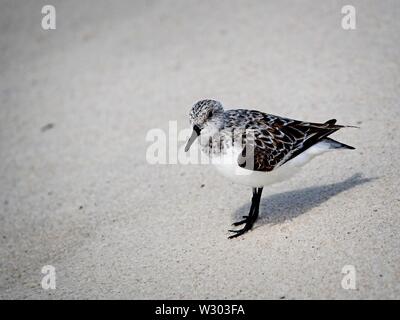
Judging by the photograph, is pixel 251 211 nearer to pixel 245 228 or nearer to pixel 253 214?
pixel 253 214

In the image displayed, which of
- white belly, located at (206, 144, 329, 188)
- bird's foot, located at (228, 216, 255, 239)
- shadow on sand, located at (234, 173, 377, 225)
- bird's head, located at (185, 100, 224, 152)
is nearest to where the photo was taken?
white belly, located at (206, 144, 329, 188)

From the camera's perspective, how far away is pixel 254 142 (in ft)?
16.6

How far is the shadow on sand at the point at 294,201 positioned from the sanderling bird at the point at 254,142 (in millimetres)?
406

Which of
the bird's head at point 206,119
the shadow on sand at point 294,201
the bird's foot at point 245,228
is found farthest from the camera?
the shadow on sand at point 294,201

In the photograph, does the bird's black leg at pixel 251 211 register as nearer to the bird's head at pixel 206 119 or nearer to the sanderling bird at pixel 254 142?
the sanderling bird at pixel 254 142

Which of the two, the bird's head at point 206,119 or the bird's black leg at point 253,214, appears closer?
the bird's head at point 206,119

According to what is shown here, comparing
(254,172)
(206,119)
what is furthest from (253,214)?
(206,119)

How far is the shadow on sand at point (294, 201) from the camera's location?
5566 millimetres

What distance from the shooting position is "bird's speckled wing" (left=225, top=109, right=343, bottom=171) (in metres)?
4.96

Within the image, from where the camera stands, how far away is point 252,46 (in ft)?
28.9

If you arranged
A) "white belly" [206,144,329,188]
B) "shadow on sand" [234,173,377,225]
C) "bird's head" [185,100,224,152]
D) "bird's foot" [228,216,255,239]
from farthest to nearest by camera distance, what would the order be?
"shadow on sand" [234,173,377,225]
"bird's foot" [228,216,255,239]
"bird's head" [185,100,224,152]
"white belly" [206,144,329,188]

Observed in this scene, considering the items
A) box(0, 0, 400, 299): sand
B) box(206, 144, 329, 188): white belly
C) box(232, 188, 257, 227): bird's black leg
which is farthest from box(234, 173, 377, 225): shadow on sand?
box(206, 144, 329, 188): white belly

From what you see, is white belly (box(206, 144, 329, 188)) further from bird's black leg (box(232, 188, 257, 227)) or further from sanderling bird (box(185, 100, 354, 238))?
bird's black leg (box(232, 188, 257, 227))

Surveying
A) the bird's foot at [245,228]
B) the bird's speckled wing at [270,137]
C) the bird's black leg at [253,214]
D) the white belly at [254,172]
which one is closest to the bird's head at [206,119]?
the bird's speckled wing at [270,137]
